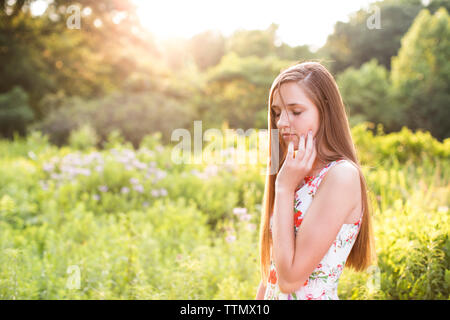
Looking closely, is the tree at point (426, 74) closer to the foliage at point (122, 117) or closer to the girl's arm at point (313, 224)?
the foliage at point (122, 117)

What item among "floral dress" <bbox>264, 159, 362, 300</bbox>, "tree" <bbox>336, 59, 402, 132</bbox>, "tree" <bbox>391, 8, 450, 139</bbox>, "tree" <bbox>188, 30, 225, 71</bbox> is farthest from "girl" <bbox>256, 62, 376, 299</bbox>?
"tree" <bbox>188, 30, 225, 71</bbox>

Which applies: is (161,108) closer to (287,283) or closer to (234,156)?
(234,156)

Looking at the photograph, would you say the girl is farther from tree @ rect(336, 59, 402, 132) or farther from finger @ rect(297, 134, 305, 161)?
tree @ rect(336, 59, 402, 132)

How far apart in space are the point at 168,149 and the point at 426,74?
1552 centimetres

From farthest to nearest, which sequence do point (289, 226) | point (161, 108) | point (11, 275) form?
1. point (161, 108)
2. point (11, 275)
3. point (289, 226)

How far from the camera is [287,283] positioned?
1.33m

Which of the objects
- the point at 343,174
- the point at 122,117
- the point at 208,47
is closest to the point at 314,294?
the point at 343,174

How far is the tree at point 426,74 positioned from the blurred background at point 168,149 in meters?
0.07

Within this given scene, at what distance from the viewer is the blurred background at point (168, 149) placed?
2691mm

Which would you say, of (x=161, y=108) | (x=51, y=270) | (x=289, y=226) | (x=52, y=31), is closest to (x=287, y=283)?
(x=289, y=226)

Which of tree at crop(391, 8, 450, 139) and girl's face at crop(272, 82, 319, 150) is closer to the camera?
girl's face at crop(272, 82, 319, 150)

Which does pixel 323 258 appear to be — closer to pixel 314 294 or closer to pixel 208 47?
pixel 314 294

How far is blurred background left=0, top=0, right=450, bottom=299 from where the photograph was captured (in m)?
2.69
